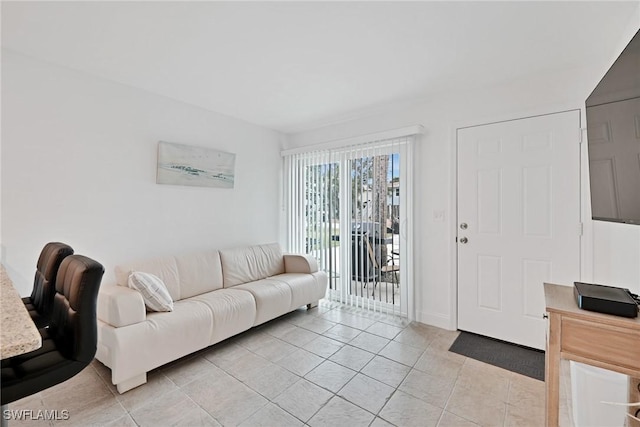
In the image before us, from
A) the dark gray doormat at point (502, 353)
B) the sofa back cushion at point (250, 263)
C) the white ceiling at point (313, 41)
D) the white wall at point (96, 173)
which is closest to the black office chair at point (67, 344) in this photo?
the white wall at point (96, 173)

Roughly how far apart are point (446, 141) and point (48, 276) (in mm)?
3295

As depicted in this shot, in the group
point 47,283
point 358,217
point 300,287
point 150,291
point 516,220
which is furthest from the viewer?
point 358,217

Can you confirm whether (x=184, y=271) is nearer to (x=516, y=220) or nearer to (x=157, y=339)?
(x=157, y=339)

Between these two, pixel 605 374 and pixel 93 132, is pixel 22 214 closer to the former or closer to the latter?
pixel 93 132

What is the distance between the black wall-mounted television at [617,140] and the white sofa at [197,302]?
261 centimetres

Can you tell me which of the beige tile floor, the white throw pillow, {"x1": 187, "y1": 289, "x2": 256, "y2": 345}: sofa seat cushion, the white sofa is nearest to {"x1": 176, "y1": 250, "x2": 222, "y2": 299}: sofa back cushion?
the white sofa

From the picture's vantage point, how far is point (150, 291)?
2.28 m

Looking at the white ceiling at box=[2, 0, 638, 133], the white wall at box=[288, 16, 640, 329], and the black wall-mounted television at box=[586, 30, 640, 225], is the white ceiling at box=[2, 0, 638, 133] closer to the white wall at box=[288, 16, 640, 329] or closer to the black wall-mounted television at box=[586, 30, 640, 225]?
the white wall at box=[288, 16, 640, 329]

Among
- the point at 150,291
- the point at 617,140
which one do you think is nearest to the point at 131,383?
the point at 150,291

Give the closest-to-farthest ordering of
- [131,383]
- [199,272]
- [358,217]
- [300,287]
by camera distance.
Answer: [131,383] → [199,272] → [300,287] → [358,217]

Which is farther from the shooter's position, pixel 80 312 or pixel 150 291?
pixel 150 291

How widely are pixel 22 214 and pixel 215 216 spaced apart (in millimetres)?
1635

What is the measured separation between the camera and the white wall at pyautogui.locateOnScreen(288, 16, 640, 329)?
2393 mm

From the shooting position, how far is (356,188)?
3.60 meters
